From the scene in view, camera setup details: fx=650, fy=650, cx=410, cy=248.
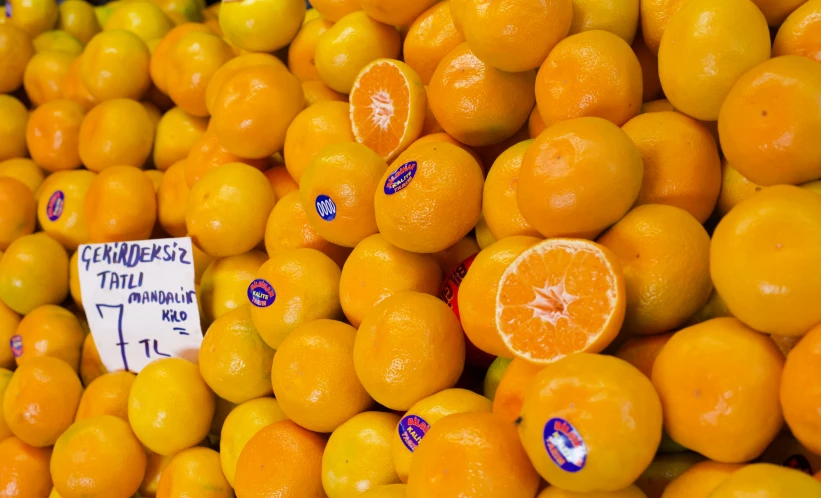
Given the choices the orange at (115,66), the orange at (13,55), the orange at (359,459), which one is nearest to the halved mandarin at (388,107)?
the orange at (359,459)

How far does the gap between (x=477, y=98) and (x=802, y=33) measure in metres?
0.48

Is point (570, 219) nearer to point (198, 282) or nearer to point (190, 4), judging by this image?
point (198, 282)

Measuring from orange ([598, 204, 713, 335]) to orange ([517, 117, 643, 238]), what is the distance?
1.6 inches

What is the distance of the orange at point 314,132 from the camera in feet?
4.38

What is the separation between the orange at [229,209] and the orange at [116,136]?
17.7 inches

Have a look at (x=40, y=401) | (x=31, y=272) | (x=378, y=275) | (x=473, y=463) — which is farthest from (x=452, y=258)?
(x=31, y=272)

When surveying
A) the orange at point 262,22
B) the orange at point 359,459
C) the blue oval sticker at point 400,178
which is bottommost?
the orange at point 359,459

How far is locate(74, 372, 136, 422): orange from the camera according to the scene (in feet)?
4.64

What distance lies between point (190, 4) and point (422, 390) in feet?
6.12

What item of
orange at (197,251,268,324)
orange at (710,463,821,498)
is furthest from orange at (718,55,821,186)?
orange at (197,251,268,324)

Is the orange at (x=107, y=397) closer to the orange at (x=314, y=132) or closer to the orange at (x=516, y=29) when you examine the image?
the orange at (x=314, y=132)

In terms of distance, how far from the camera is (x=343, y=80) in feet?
4.80

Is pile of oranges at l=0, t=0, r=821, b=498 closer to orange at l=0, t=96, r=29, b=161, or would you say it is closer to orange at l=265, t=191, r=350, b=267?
orange at l=265, t=191, r=350, b=267

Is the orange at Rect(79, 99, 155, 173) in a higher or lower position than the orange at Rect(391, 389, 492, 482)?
higher
